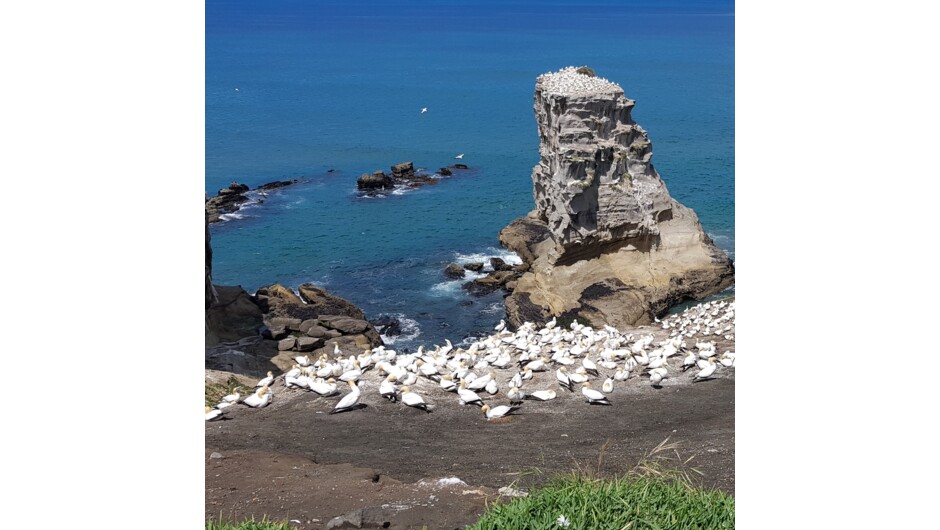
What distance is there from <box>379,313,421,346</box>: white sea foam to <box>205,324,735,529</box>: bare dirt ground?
14669 mm

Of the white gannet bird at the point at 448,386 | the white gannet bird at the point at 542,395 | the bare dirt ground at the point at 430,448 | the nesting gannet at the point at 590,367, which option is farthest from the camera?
the nesting gannet at the point at 590,367

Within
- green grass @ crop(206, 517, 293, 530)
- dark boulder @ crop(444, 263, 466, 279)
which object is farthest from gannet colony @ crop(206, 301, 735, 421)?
dark boulder @ crop(444, 263, 466, 279)

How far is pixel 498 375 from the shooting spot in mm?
14250

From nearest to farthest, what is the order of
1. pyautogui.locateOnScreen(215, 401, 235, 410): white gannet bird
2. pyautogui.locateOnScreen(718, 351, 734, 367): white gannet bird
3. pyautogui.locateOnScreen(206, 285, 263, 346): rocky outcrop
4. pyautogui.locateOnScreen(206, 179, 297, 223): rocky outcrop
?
pyautogui.locateOnScreen(215, 401, 235, 410): white gannet bird → pyautogui.locateOnScreen(718, 351, 734, 367): white gannet bird → pyautogui.locateOnScreen(206, 285, 263, 346): rocky outcrop → pyautogui.locateOnScreen(206, 179, 297, 223): rocky outcrop

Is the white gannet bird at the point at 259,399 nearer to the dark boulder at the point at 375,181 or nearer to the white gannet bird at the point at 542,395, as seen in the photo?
the white gannet bird at the point at 542,395

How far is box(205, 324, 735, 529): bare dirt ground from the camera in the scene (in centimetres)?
812

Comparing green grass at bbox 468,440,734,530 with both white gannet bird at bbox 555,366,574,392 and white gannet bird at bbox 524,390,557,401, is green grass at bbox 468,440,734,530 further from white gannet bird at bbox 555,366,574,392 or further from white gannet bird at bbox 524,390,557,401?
white gannet bird at bbox 555,366,574,392

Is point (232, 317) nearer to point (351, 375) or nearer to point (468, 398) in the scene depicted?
point (351, 375)

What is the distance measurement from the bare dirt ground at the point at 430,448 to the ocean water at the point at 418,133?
52.6 feet

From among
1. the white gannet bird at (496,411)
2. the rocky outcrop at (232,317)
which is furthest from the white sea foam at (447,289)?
the white gannet bird at (496,411)

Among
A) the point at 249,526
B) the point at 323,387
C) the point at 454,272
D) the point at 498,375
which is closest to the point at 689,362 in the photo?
the point at 498,375

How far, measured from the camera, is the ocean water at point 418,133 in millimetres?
37688

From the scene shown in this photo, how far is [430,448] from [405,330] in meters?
19.5

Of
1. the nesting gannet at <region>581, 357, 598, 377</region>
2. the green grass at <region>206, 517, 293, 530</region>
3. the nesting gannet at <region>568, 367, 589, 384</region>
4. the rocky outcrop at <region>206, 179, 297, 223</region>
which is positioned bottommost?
the rocky outcrop at <region>206, 179, 297, 223</region>
